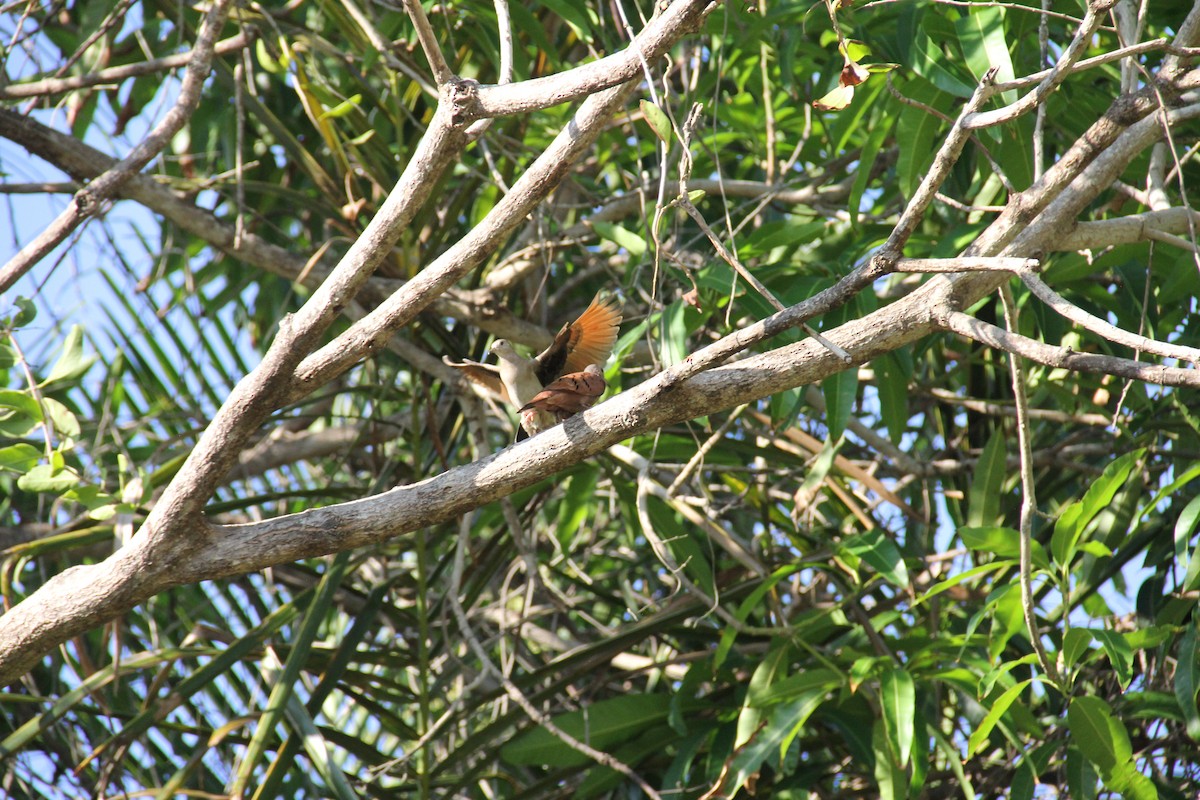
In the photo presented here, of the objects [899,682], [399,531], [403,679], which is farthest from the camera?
[403,679]

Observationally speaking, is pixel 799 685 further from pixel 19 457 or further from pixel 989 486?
pixel 19 457

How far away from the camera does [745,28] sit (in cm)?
299

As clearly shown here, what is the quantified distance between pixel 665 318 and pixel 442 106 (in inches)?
37.4

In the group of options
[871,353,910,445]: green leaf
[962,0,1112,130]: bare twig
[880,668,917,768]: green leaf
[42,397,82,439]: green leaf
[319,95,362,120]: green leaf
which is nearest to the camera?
[962,0,1112,130]: bare twig

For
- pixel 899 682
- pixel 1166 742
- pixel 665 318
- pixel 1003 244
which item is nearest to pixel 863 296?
pixel 665 318

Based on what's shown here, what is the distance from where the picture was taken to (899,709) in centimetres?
246

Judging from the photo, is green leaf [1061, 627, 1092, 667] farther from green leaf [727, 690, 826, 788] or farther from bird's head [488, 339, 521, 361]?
bird's head [488, 339, 521, 361]

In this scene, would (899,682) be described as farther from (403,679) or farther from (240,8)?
(240,8)

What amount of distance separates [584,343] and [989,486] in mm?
1156

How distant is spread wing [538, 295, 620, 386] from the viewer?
8.05 ft

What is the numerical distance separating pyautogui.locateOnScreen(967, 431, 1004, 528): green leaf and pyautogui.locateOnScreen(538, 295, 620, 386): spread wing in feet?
3.51

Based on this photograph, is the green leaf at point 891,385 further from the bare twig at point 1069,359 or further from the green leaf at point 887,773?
the bare twig at point 1069,359

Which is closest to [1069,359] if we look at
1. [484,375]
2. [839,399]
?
[839,399]

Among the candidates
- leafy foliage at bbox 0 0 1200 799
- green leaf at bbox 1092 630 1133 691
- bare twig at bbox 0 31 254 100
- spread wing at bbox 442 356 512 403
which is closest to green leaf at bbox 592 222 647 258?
leafy foliage at bbox 0 0 1200 799
